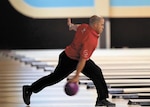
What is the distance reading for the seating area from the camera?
4059mm

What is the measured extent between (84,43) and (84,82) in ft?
7.77

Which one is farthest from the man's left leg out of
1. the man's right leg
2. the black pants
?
the man's right leg

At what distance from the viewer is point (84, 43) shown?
318 cm

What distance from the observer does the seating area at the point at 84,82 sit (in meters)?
4.06

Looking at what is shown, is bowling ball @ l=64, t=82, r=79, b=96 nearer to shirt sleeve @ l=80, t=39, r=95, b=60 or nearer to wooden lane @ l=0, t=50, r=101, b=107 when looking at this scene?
shirt sleeve @ l=80, t=39, r=95, b=60

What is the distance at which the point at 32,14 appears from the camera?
11.4 m

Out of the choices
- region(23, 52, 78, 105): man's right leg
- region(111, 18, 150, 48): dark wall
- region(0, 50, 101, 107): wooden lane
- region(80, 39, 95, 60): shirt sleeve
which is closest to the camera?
region(80, 39, 95, 60): shirt sleeve

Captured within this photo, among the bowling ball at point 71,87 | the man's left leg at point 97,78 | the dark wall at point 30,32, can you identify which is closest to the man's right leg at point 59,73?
the man's left leg at point 97,78

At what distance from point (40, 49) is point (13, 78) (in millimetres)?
5604

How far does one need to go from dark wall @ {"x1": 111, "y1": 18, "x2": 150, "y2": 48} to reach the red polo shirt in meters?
8.20

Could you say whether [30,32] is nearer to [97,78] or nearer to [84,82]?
[84,82]

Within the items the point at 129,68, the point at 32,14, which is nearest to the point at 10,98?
the point at 129,68

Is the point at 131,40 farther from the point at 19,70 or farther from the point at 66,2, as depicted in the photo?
the point at 19,70

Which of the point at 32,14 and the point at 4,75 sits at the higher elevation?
the point at 32,14
